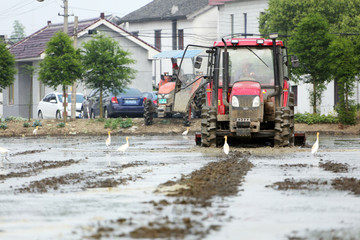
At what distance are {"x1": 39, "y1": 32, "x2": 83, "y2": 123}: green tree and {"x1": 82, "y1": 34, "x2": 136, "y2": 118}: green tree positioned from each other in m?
0.69

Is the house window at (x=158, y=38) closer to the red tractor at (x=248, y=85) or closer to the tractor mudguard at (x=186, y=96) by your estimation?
the tractor mudguard at (x=186, y=96)

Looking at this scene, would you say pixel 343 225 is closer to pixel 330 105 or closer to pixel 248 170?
pixel 248 170

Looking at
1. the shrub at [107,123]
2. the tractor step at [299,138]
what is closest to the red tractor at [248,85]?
the tractor step at [299,138]

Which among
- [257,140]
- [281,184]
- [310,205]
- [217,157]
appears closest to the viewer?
[310,205]

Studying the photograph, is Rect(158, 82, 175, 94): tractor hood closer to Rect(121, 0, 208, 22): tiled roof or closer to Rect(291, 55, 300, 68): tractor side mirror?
Rect(291, 55, 300, 68): tractor side mirror

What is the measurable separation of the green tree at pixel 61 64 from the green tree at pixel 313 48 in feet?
34.0

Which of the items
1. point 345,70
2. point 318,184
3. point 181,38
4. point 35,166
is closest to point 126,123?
point 345,70

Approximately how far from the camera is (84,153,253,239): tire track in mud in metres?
7.45

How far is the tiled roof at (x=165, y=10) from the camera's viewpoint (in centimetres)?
7419

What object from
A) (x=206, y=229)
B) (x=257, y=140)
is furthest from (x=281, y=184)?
(x=257, y=140)

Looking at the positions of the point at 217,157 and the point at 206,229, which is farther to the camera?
the point at 217,157

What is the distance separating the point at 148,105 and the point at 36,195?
25453 mm

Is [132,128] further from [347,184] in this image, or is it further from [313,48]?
[347,184]

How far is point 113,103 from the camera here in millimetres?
40156
